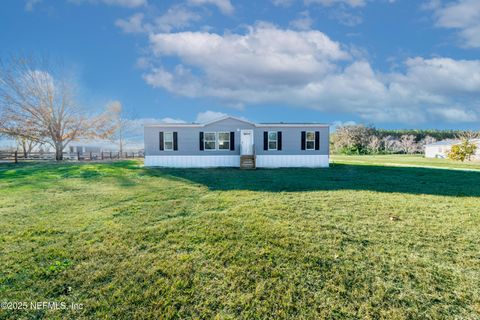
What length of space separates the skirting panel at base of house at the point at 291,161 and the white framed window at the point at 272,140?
1.93 ft

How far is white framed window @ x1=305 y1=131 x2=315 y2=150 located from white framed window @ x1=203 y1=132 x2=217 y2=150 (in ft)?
19.7

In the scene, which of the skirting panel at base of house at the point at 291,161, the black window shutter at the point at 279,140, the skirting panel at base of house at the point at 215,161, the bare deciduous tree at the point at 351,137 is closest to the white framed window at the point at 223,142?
the skirting panel at base of house at the point at 215,161

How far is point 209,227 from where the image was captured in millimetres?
4840

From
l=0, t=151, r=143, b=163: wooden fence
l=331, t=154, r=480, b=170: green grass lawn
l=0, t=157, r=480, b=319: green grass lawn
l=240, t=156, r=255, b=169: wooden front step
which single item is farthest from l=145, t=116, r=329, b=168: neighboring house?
l=0, t=151, r=143, b=163: wooden fence

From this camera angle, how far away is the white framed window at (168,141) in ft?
52.9

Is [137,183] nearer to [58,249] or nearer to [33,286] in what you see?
[58,249]

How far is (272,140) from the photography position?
16.2 metres

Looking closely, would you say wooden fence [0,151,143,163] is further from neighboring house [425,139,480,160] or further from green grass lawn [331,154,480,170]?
neighboring house [425,139,480,160]

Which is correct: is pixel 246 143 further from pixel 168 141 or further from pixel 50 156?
pixel 50 156

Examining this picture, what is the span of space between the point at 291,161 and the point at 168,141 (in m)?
8.15

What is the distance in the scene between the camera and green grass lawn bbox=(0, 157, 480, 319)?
9.23 feet

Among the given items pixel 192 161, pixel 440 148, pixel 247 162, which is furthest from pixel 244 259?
pixel 440 148

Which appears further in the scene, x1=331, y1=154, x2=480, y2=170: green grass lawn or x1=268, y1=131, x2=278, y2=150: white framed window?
x1=331, y1=154, x2=480, y2=170: green grass lawn

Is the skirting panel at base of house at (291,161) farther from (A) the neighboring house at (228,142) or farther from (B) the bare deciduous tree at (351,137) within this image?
(B) the bare deciduous tree at (351,137)
